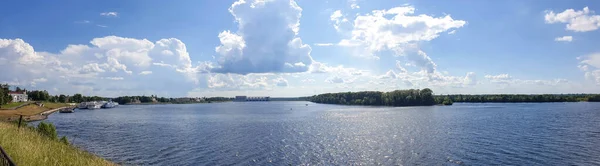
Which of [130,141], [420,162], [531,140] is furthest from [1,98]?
[531,140]

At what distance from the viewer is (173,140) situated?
191 ft

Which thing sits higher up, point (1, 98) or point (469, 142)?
point (1, 98)

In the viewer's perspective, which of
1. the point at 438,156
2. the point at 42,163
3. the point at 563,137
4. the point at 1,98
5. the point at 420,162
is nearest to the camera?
the point at 42,163

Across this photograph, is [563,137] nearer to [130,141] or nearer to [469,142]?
[469,142]

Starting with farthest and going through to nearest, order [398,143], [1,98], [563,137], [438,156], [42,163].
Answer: [1,98]
[563,137]
[398,143]
[438,156]
[42,163]

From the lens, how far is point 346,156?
142ft

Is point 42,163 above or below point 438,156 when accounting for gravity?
above

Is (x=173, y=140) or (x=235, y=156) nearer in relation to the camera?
(x=235, y=156)

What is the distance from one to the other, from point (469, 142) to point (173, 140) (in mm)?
43079

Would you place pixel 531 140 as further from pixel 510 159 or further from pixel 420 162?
pixel 420 162

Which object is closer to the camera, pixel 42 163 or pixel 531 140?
pixel 42 163

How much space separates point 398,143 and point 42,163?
4302 cm

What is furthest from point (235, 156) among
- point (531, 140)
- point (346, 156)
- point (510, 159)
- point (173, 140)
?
point (531, 140)

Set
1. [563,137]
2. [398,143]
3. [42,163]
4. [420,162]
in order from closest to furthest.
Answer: [42,163] → [420,162] → [398,143] → [563,137]
